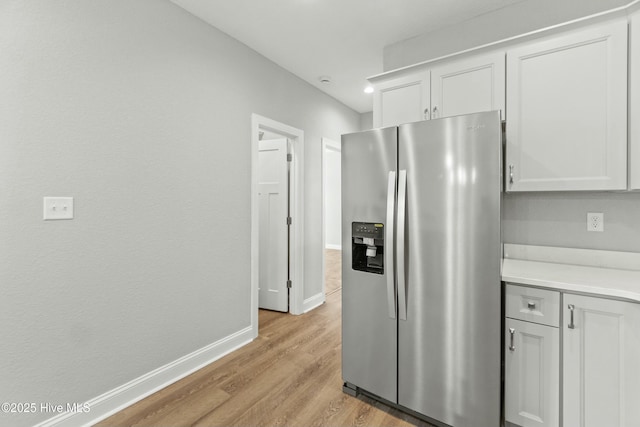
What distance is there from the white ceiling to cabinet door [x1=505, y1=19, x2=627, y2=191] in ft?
2.33

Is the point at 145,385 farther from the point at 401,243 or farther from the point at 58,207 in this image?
the point at 401,243

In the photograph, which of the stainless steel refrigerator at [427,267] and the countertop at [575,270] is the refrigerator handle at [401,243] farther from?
the countertop at [575,270]

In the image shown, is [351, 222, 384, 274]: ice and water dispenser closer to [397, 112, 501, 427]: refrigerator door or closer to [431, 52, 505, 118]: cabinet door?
[397, 112, 501, 427]: refrigerator door

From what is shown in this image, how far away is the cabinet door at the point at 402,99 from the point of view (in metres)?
2.34

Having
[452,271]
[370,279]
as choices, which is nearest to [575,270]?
[452,271]

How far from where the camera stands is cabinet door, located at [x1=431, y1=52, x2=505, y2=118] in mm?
2018

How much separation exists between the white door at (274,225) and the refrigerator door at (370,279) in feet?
5.26

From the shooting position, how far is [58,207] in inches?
65.9

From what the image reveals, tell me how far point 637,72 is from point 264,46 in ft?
8.71

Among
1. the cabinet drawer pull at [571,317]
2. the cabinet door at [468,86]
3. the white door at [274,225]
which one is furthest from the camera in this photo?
the white door at [274,225]

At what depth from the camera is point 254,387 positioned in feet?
7.16

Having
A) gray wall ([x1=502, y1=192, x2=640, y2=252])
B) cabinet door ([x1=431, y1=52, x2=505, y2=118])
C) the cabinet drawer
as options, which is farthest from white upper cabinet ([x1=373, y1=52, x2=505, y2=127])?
the cabinet drawer

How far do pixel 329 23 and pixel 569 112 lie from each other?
1.82 metres

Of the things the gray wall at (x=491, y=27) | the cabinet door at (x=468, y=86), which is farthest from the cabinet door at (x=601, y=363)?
the gray wall at (x=491, y=27)
